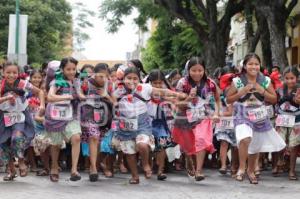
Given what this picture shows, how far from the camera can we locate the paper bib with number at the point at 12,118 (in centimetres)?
801

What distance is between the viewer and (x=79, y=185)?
7.89 meters

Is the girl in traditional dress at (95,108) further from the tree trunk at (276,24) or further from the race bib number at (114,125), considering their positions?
the tree trunk at (276,24)

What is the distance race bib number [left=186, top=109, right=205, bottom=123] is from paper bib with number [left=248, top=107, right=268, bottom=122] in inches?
24.3

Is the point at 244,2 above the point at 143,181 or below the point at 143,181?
above

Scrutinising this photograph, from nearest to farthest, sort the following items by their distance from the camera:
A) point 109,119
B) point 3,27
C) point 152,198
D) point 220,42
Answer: point 152,198 < point 109,119 < point 220,42 < point 3,27

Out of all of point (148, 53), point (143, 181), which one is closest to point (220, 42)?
point (143, 181)

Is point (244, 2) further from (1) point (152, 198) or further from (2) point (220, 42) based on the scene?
(1) point (152, 198)

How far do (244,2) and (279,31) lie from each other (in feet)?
17.1

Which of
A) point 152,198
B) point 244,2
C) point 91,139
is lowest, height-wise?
point 152,198

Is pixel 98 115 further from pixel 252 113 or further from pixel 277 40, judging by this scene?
pixel 277 40

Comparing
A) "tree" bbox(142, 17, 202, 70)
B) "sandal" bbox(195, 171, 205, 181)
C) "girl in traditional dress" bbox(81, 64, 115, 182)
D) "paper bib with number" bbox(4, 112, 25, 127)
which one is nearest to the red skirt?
"sandal" bbox(195, 171, 205, 181)

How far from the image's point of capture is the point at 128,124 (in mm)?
8070

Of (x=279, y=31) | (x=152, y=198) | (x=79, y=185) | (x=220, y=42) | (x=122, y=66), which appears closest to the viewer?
(x=152, y=198)

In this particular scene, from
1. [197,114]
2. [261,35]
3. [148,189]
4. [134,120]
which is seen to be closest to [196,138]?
[197,114]
